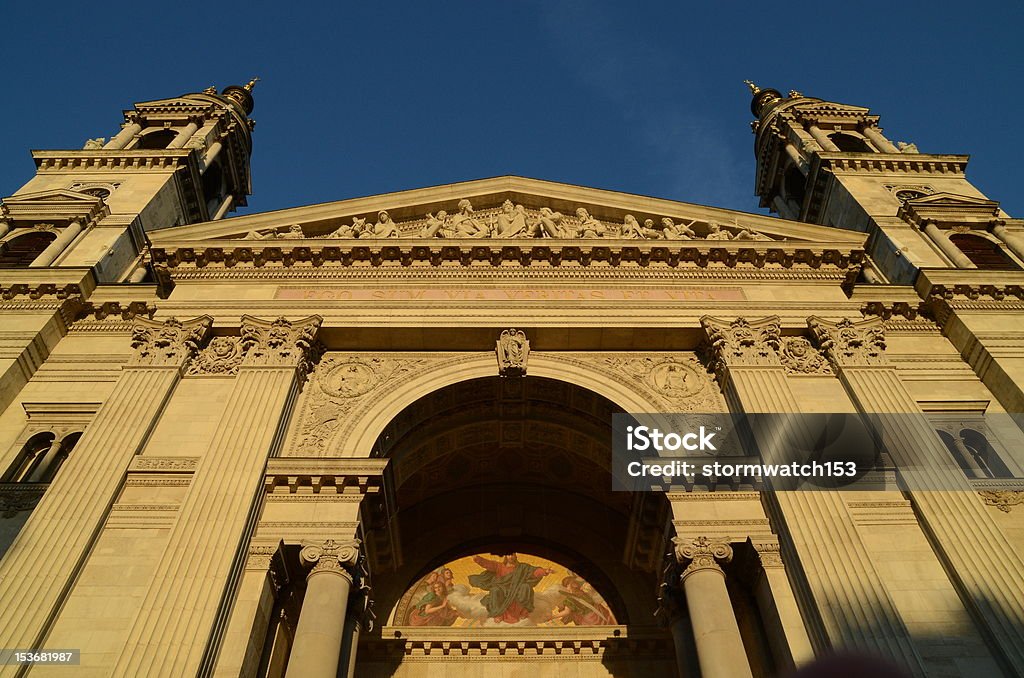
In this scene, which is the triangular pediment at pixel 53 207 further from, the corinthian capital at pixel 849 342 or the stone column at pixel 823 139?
the stone column at pixel 823 139

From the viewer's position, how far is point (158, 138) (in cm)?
3219

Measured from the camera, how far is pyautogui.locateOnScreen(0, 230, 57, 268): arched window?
20892 millimetres

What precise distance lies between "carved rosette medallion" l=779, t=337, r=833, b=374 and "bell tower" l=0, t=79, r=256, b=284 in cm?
1709

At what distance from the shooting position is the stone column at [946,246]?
2108 centimetres

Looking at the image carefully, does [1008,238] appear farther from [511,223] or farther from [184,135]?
[184,135]

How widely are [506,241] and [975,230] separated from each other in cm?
1530

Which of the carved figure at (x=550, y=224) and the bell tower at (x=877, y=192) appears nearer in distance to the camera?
the carved figure at (x=550, y=224)

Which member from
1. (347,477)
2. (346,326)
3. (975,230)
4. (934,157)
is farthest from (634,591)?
(934,157)

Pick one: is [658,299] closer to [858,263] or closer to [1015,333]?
[858,263]

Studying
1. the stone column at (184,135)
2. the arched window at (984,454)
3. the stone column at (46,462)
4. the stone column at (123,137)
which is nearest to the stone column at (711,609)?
the arched window at (984,454)

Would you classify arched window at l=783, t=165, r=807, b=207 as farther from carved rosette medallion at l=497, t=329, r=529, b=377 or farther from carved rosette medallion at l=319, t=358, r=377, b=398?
carved rosette medallion at l=319, t=358, r=377, b=398

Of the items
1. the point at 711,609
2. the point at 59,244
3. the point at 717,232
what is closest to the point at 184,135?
the point at 59,244

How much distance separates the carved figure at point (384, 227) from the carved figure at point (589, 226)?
5075 mm

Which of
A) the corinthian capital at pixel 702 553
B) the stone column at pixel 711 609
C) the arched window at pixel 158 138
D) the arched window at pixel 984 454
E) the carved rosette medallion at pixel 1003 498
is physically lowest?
the stone column at pixel 711 609
